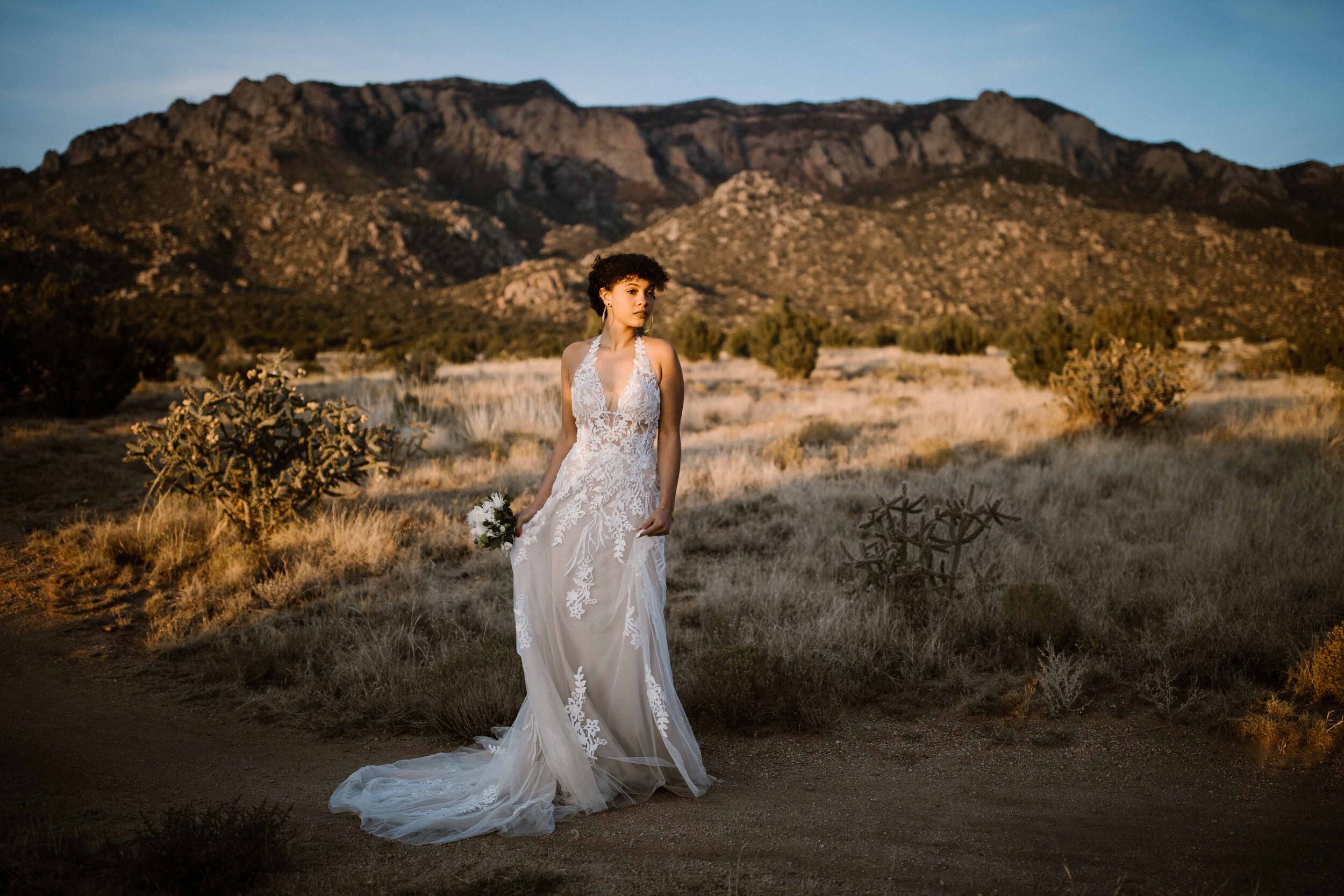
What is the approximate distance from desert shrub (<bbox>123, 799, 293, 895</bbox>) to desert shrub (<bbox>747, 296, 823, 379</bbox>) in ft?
58.4

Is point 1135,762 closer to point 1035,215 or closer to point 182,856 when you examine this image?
point 182,856

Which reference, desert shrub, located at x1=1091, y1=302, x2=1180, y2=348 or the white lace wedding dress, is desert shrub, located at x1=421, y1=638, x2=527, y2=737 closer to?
the white lace wedding dress

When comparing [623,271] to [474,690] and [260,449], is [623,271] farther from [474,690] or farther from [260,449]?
[260,449]

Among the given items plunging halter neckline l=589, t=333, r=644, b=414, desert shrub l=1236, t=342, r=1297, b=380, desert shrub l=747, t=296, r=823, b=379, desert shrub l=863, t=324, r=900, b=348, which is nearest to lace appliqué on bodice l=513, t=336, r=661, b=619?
plunging halter neckline l=589, t=333, r=644, b=414

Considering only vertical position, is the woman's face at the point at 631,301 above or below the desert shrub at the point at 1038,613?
above

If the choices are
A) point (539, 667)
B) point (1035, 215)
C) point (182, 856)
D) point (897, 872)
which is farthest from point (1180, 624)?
point (1035, 215)

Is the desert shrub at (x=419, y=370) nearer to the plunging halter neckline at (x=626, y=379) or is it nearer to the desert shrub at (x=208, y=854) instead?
the plunging halter neckline at (x=626, y=379)

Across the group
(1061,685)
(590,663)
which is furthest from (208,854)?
(1061,685)

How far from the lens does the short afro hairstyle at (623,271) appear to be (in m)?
3.59

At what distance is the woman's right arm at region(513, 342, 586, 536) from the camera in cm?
371

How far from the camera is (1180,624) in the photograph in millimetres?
4781

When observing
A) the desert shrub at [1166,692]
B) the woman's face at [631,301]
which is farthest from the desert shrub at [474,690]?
the desert shrub at [1166,692]

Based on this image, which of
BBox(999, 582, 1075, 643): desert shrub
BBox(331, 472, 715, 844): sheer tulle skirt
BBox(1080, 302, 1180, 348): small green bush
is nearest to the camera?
BBox(331, 472, 715, 844): sheer tulle skirt

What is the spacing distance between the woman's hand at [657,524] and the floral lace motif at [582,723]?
702mm
